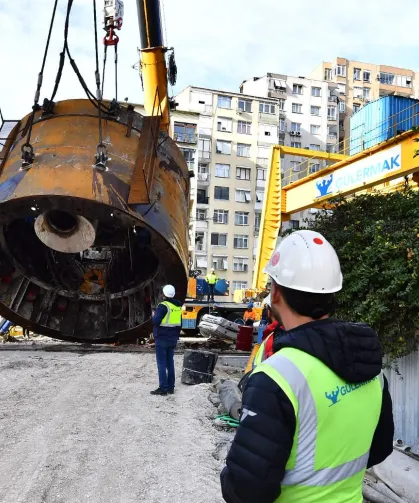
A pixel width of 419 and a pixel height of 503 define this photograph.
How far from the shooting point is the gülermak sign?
35.9 ft

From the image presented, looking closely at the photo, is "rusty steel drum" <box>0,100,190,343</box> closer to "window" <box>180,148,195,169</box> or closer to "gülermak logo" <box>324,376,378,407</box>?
"gülermak logo" <box>324,376,378,407</box>

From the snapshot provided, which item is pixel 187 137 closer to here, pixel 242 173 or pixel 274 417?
pixel 242 173

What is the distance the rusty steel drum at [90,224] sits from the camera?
707 centimetres

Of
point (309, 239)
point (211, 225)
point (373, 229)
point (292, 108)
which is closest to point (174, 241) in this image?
point (373, 229)

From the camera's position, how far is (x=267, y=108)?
49.8 m

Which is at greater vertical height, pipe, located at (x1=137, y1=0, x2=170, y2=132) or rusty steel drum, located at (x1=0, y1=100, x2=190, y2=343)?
pipe, located at (x1=137, y1=0, x2=170, y2=132)

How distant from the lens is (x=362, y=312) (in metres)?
5.26

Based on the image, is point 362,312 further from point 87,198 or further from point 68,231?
point 68,231

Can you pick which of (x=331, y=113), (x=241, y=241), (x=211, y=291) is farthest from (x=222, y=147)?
(x=211, y=291)

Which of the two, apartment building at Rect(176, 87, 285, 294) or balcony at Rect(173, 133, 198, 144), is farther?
apartment building at Rect(176, 87, 285, 294)

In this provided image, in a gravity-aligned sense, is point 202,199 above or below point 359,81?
below

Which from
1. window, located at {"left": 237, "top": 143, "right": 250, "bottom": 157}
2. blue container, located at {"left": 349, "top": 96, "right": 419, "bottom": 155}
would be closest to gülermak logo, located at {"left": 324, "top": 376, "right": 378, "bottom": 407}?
blue container, located at {"left": 349, "top": 96, "right": 419, "bottom": 155}

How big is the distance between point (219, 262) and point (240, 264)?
6.21 ft

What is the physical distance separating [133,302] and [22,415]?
405 cm
